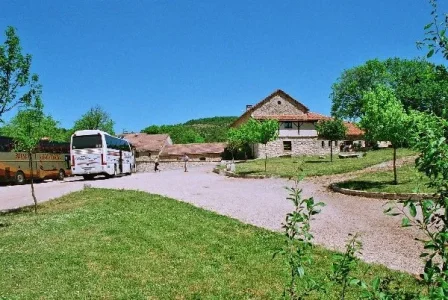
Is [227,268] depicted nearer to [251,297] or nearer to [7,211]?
[251,297]

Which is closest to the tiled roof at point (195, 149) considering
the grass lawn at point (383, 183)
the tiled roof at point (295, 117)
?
the tiled roof at point (295, 117)

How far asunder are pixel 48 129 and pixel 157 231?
308 inches

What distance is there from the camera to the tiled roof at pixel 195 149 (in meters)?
68.8

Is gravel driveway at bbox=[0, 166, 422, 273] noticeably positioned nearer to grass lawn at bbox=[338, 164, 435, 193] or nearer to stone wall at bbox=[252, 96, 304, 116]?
grass lawn at bbox=[338, 164, 435, 193]

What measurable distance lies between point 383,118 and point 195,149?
51930 millimetres

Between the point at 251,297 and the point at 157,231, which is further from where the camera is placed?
the point at 157,231

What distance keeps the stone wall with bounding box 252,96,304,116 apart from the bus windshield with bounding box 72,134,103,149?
35.8 m

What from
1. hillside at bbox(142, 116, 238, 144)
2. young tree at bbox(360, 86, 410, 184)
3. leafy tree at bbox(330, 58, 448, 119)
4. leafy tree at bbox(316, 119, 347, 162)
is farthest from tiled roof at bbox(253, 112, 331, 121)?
young tree at bbox(360, 86, 410, 184)

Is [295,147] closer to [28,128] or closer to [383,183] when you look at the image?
[383,183]

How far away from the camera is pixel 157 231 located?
11234mm

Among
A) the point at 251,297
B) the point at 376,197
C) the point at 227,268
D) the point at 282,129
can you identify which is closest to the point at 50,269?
the point at 227,268

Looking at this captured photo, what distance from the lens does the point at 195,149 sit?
69812 millimetres

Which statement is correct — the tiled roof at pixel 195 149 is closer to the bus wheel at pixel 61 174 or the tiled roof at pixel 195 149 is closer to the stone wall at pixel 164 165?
the stone wall at pixel 164 165

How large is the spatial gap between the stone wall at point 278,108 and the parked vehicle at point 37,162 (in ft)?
109
